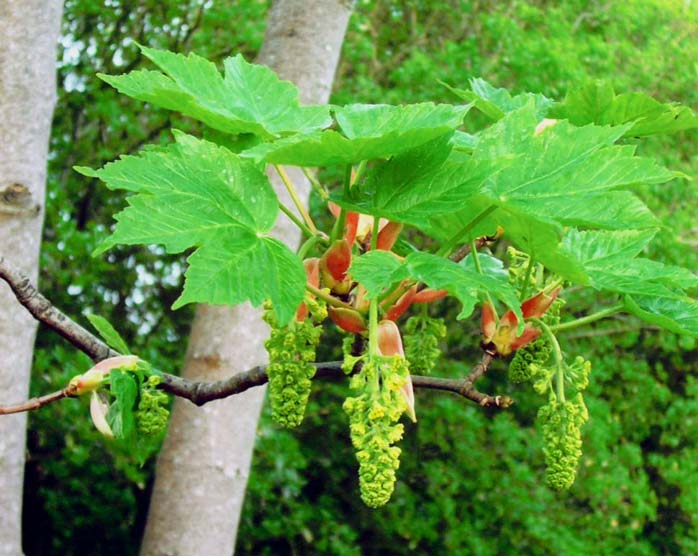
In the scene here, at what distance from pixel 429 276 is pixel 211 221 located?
7.0 inches

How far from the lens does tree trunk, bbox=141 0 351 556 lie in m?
2.95

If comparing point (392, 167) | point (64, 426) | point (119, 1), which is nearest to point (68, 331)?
point (392, 167)

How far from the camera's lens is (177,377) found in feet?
3.29

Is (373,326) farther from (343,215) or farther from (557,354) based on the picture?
(557,354)

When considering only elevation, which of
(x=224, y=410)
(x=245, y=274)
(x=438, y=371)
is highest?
(x=245, y=274)

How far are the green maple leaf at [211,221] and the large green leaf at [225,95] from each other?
0.16 ft

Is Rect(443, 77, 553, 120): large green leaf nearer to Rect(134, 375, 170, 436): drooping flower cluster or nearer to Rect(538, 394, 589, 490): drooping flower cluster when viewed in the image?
Rect(538, 394, 589, 490): drooping flower cluster

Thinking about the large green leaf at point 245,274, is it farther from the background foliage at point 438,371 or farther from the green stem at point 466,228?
the background foliage at point 438,371

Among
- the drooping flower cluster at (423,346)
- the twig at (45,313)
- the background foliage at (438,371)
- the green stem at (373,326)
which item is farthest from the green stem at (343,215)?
the background foliage at (438,371)

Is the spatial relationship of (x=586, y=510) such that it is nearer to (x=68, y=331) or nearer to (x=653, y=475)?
(x=653, y=475)

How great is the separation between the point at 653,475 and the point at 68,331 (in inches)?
228

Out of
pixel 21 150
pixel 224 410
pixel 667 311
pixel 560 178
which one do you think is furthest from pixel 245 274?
pixel 224 410

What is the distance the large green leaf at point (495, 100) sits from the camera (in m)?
1.06

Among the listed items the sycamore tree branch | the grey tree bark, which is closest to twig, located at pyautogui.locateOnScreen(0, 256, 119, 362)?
the sycamore tree branch
